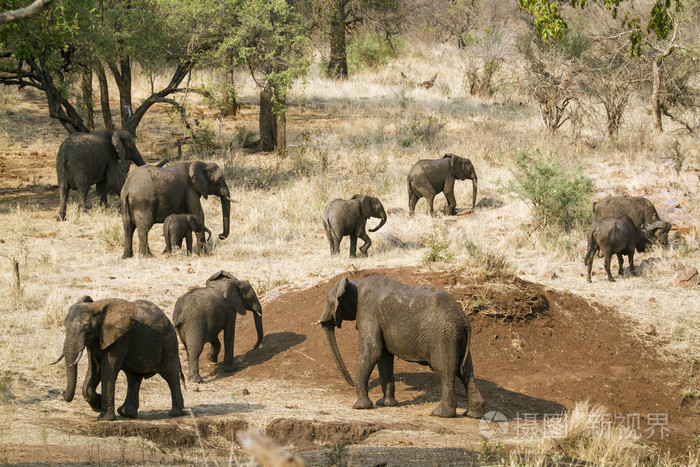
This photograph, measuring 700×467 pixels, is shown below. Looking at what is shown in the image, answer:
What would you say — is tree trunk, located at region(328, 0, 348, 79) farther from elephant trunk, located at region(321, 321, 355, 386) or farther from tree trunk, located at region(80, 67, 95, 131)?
elephant trunk, located at region(321, 321, 355, 386)

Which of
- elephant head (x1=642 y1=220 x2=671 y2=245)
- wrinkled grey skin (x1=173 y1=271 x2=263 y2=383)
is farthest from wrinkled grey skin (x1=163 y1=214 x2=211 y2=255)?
elephant head (x1=642 y1=220 x2=671 y2=245)

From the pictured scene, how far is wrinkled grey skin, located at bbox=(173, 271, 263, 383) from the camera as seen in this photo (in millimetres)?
9438

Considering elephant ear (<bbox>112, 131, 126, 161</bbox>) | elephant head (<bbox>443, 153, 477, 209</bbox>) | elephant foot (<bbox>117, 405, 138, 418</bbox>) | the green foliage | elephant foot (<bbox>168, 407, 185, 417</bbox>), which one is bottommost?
elephant foot (<bbox>168, 407, 185, 417</bbox>)

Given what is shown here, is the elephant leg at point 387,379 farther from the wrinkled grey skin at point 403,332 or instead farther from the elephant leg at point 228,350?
the elephant leg at point 228,350

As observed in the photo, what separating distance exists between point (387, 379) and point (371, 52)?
26.9 m

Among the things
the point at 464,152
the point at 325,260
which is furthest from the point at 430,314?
the point at 464,152

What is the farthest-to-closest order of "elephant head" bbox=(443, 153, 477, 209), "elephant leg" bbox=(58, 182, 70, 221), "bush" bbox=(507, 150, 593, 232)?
"elephant head" bbox=(443, 153, 477, 209) < "elephant leg" bbox=(58, 182, 70, 221) < "bush" bbox=(507, 150, 593, 232)

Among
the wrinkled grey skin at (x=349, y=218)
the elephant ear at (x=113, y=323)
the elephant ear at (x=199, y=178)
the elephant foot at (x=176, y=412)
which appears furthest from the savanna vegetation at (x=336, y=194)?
the elephant ear at (x=199, y=178)

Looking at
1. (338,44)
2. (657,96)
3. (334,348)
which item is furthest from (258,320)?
(338,44)

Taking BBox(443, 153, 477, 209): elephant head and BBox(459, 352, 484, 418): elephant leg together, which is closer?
BBox(459, 352, 484, 418): elephant leg

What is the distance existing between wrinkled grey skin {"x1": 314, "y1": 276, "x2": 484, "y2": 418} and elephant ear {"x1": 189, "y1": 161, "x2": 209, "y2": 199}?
671 centimetres

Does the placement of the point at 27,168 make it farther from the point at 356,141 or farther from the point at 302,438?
the point at 302,438

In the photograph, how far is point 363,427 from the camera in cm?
717

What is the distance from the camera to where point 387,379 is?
843 centimetres
